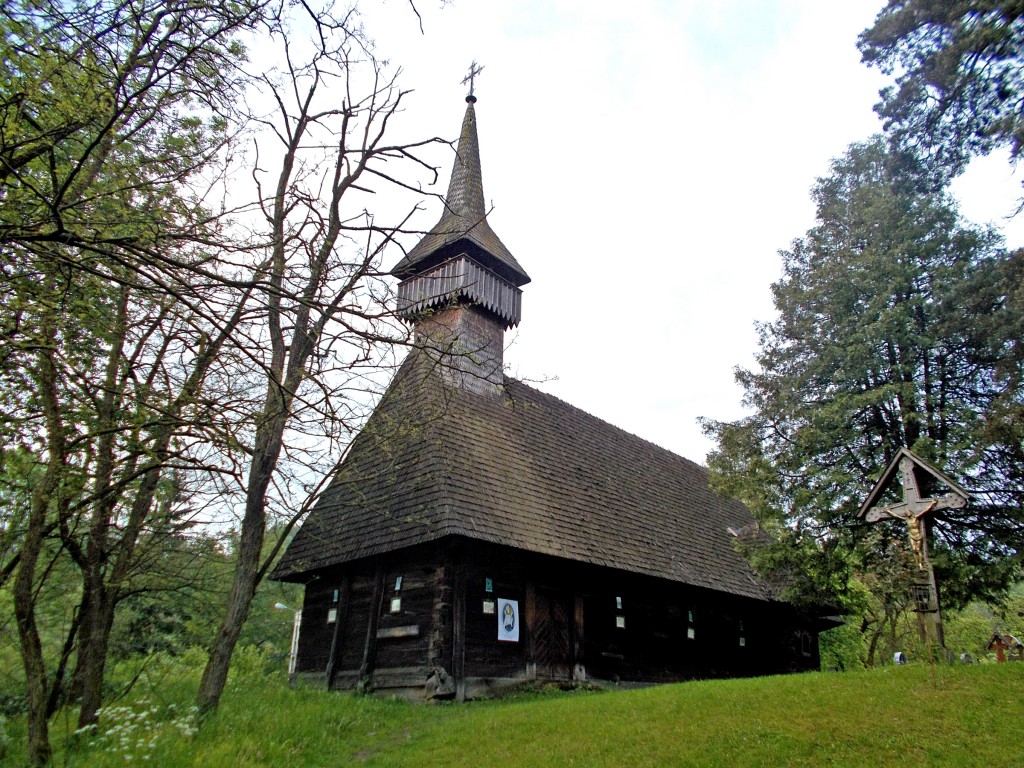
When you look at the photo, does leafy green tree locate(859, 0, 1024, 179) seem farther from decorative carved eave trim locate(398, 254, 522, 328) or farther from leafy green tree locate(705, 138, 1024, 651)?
decorative carved eave trim locate(398, 254, 522, 328)

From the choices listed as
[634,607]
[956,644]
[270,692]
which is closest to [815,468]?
[634,607]

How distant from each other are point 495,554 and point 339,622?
11.8ft

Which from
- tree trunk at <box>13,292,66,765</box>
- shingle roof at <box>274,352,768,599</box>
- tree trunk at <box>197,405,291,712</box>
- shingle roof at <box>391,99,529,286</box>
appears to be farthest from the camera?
shingle roof at <box>391,99,529,286</box>

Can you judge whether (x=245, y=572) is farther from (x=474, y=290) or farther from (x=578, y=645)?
(x=474, y=290)

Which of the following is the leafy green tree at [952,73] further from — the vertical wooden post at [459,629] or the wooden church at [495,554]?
the vertical wooden post at [459,629]

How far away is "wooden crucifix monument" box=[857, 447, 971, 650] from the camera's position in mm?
8977

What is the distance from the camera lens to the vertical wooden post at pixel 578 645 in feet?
44.7

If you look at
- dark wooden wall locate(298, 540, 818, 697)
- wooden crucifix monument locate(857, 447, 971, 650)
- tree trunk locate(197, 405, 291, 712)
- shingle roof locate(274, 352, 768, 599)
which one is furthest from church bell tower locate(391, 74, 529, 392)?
wooden crucifix monument locate(857, 447, 971, 650)

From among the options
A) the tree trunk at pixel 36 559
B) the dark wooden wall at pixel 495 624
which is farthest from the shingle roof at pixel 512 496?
the tree trunk at pixel 36 559

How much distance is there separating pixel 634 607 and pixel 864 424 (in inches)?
246

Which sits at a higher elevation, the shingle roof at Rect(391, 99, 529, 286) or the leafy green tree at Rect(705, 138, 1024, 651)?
the shingle roof at Rect(391, 99, 529, 286)

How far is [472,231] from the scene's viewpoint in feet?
60.3

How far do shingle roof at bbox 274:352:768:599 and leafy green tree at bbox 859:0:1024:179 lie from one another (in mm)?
8140

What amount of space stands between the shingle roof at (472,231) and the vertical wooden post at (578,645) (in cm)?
859
